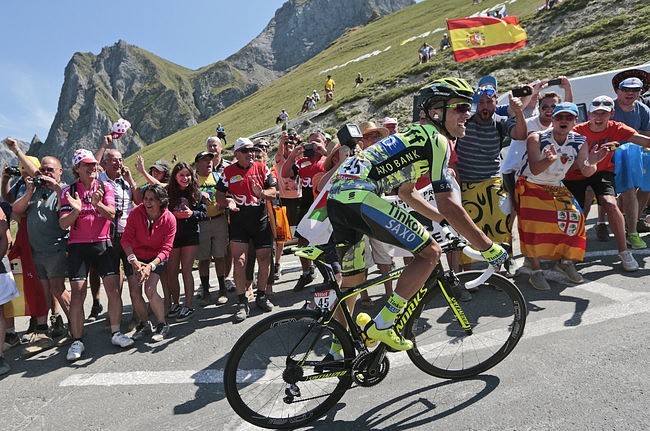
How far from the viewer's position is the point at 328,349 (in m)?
3.17

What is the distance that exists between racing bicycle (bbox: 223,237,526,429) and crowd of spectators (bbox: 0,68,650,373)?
1404 millimetres

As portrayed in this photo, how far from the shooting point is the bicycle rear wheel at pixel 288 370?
298 centimetres

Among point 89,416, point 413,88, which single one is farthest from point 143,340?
point 413,88

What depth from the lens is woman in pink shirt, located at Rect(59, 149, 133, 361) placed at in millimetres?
4859

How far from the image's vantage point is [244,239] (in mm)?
5695

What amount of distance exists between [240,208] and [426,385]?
3.37 meters

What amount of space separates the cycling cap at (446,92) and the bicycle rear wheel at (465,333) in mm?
1427

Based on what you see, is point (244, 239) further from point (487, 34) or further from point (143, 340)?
point (487, 34)

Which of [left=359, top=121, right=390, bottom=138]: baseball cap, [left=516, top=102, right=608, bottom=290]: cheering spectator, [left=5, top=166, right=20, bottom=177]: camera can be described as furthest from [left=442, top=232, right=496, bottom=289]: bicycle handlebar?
[left=5, top=166, right=20, bottom=177]: camera

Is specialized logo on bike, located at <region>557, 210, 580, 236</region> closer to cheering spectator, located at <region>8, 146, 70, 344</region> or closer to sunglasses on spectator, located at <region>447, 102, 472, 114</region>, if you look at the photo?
sunglasses on spectator, located at <region>447, 102, 472, 114</region>

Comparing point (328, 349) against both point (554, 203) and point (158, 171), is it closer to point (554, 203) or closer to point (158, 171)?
point (554, 203)

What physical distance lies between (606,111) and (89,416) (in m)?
6.93

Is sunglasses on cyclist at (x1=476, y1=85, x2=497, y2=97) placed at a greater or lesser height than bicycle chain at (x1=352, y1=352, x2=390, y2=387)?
greater

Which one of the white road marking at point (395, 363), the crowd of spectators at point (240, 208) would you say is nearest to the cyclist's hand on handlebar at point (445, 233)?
the white road marking at point (395, 363)
